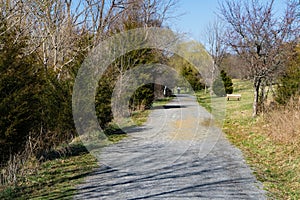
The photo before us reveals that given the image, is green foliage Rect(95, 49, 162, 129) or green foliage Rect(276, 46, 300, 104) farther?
green foliage Rect(276, 46, 300, 104)

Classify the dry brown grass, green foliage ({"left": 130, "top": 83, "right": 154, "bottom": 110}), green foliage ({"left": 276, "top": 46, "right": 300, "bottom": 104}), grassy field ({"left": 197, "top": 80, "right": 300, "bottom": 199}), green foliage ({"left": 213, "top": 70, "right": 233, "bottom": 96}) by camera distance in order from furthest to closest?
green foliage ({"left": 213, "top": 70, "right": 233, "bottom": 96}) → green foliage ({"left": 130, "top": 83, "right": 154, "bottom": 110}) → green foliage ({"left": 276, "top": 46, "right": 300, "bottom": 104}) → the dry brown grass → grassy field ({"left": 197, "top": 80, "right": 300, "bottom": 199})

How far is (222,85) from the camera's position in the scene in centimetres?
2667

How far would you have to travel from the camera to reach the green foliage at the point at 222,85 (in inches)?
1052

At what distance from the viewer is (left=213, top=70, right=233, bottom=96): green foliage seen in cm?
2672

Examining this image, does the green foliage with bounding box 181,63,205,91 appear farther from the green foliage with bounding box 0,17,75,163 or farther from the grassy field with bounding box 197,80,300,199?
the green foliage with bounding box 0,17,75,163

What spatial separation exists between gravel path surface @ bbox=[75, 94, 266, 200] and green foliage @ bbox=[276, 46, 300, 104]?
4465 mm

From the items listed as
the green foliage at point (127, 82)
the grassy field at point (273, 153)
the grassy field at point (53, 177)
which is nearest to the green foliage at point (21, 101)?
the grassy field at point (53, 177)

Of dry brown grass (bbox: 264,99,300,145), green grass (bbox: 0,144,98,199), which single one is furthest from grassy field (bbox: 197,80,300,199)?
green grass (bbox: 0,144,98,199)

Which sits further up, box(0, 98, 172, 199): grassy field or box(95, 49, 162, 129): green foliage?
box(95, 49, 162, 129): green foliage

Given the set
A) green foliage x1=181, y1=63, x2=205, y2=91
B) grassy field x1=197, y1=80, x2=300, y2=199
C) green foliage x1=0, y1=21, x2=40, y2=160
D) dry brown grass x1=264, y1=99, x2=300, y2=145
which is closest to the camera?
grassy field x1=197, y1=80, x2=300, y2=199

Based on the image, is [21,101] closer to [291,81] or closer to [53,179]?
[53,179]

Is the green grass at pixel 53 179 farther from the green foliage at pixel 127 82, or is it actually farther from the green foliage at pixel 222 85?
the green foliage at pixel 222 85

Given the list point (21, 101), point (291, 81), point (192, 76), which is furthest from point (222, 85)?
point (21, 101)

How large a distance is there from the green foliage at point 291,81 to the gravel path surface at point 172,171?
4.46 metres
